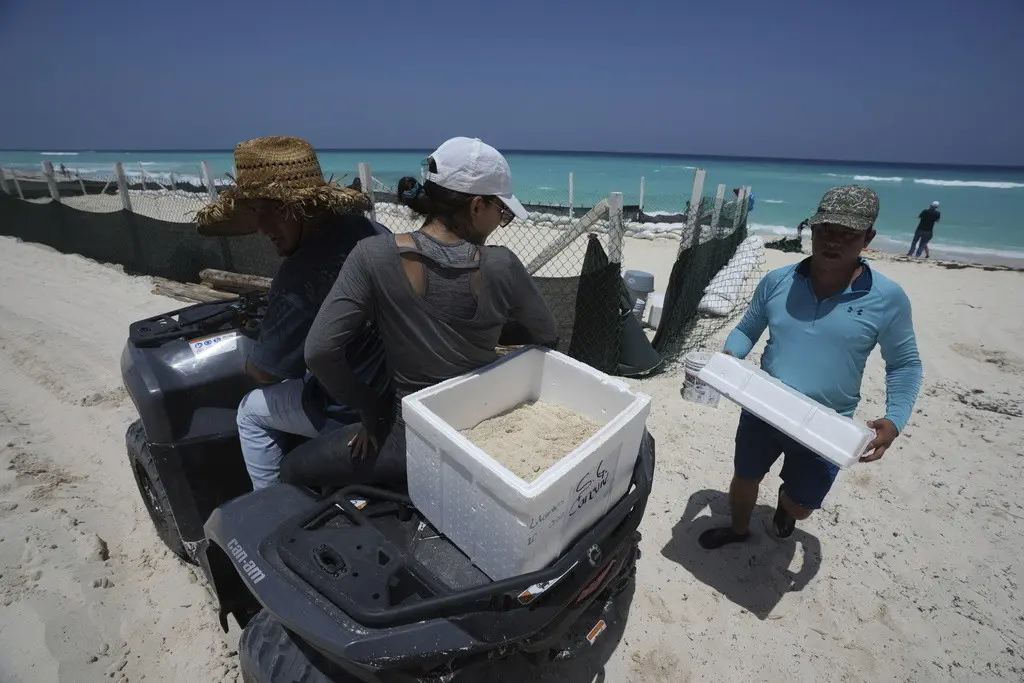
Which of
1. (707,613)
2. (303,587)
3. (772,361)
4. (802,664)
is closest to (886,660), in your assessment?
(802,664)

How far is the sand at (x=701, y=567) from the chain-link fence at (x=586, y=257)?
0.90m

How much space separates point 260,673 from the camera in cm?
156

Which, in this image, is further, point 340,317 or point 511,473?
point 340,317

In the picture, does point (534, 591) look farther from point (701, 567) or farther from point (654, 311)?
point (654, 311)

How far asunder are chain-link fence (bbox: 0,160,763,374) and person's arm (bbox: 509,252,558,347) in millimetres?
447

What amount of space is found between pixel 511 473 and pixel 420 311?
0.58 metres

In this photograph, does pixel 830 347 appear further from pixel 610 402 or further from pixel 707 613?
pixel 707 613

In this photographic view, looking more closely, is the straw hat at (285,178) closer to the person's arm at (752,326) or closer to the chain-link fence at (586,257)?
the chain-link fence at (586,257)

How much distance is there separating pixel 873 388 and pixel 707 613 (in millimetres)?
3704

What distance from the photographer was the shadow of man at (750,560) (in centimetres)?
277

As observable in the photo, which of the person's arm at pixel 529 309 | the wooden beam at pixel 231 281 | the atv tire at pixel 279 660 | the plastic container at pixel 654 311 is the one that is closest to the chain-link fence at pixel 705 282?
the plastic container at pixel 654 311

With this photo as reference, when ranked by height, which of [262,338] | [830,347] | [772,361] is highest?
[262,338]

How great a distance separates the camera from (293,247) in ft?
6.52

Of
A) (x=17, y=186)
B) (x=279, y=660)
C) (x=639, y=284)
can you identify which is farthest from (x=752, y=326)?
(x=17, y=186)
